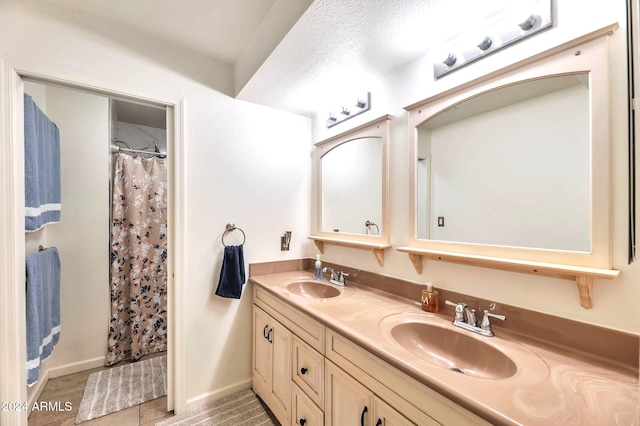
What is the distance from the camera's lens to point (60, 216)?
204 centimetres

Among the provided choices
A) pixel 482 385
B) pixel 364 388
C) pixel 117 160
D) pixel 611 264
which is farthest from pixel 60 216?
pixel 611 264

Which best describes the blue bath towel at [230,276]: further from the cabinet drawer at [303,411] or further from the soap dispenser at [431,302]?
the soap dispenser at [431,302]

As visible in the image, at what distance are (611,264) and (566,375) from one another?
382 mm

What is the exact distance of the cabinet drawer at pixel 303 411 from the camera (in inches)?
48.7

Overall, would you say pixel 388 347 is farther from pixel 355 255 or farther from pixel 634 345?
pixel 355 255

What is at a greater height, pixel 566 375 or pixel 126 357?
pixel 566 375

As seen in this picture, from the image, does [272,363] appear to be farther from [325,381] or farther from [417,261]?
[417,261]

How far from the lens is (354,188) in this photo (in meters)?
1.87

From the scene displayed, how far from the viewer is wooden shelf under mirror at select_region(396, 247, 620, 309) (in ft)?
2.72

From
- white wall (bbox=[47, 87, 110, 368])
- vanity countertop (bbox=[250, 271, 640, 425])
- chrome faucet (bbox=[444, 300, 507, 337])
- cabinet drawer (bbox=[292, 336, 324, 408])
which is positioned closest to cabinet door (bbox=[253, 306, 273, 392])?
cabinet drawer (bbox=[292, 336, 324, 408])

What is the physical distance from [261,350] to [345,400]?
0.92 meters

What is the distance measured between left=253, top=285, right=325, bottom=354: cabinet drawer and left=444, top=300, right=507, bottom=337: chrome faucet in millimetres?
597

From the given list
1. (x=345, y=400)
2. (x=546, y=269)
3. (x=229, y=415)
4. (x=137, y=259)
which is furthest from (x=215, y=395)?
(x=546, y=269)

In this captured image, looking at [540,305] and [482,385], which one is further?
[540,305]
